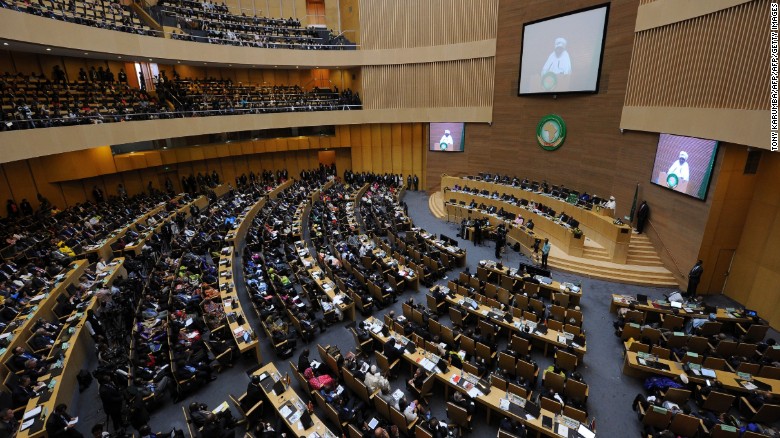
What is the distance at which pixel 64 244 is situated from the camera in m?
13.0

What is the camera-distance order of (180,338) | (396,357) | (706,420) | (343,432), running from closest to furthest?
(706,420), (343,432), (396,357), (180,338)

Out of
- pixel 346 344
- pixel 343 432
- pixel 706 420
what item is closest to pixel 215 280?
pixel 346 344

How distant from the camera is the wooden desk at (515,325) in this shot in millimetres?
8321

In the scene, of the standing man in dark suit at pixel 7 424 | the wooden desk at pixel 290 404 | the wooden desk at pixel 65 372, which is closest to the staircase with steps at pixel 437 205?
the wooden desk at pixel 290 404

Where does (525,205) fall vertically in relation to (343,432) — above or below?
above

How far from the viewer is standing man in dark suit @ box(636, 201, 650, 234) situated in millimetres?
13477

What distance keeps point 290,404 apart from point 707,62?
1399cm

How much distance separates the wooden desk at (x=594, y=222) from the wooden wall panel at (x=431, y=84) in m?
5.77

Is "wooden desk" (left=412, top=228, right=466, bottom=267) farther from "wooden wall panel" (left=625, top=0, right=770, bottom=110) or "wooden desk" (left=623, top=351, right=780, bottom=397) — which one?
"wooden wall panel" (left=625, top=0, right=770, bottom=110)

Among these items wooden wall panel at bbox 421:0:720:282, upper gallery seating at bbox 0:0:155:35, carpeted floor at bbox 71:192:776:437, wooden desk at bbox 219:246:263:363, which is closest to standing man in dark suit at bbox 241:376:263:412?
carpeted floor at bbox 71:192:776:437

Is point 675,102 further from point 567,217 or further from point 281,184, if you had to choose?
point 281,184

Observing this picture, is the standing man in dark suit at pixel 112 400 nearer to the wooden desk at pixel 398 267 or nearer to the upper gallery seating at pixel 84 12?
the wooden desk at pixel 398 267

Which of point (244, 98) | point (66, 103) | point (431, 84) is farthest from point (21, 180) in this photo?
point (431, 84)

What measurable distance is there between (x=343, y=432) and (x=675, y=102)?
13.5 m
